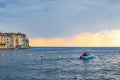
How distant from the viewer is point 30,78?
61.1 meters

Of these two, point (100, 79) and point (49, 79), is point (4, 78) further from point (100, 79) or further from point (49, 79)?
point (100, 79)

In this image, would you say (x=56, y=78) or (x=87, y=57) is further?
(x=87, y=57)

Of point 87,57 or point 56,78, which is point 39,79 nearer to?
point 56,78

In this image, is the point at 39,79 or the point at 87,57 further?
the point at 87,57

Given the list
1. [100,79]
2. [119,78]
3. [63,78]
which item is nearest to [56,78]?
[63,78]

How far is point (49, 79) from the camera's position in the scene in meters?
60.3

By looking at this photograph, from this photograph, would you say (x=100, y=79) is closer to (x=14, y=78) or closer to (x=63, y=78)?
(x=63, y=78)

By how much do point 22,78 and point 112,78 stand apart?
1890cm

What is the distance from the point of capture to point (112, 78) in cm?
6056

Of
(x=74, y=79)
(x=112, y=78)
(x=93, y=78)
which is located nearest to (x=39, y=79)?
(x=74, y=79)

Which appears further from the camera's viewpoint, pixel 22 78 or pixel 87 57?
pixel 87 57

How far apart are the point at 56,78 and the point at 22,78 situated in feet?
23.5

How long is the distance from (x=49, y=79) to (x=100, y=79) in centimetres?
1056

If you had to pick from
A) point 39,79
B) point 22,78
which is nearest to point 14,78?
point 22,78
